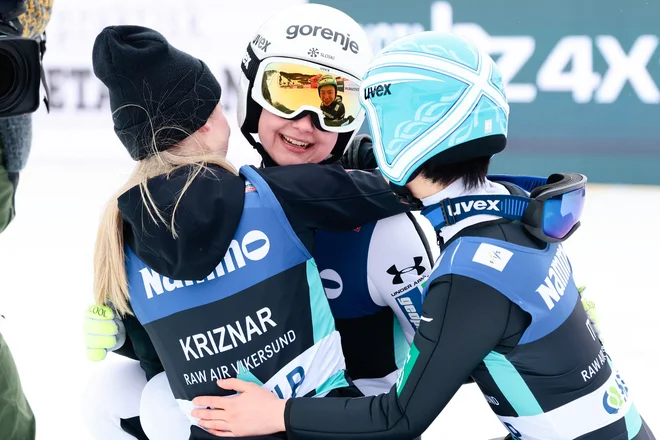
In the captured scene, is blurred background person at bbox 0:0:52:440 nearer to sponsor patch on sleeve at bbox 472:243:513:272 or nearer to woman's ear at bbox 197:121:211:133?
woman's ear at bbox 197:121:211:133

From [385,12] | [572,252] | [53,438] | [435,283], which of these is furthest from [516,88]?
[435,283]

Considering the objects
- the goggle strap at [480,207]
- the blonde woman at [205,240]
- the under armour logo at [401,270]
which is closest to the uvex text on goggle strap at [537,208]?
the goggle strap at [480,207]

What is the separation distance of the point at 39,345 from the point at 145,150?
191cm

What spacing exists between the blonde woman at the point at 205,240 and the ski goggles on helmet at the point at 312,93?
1.09 feet

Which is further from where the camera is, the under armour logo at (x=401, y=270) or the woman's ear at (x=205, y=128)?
the under armour logo at (x=401, y=270)

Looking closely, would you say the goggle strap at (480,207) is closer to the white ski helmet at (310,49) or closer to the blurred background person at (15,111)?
the white ski helmet at (310,49)

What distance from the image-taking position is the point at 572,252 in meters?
4.98

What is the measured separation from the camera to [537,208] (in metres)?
1.59

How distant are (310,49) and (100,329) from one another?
94cm

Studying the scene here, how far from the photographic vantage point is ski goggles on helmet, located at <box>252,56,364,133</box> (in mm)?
2279

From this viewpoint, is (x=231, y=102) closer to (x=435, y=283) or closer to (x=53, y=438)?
(x=53, y=438)

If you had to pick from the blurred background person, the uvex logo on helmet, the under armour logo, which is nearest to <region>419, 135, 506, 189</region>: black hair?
the under armour logo

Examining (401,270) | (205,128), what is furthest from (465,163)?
(205,128)

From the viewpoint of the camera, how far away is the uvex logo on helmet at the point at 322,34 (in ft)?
7.61
